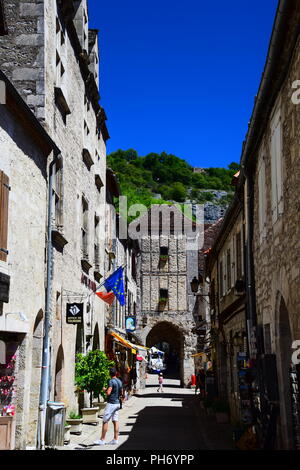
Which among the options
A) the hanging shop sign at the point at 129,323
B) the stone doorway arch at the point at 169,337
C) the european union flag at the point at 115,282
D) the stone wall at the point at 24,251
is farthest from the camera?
the stone doorway arch at the point at 169,337

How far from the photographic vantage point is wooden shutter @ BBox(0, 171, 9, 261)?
9.48 metres

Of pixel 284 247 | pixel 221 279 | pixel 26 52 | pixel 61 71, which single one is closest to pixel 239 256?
pixel 221 279

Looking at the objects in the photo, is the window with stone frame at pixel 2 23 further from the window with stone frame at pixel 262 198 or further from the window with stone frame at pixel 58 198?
the window with stone frame at pixel 262 198

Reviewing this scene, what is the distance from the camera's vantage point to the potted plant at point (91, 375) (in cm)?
1595

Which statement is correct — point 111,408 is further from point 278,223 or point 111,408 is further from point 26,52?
point 26,52

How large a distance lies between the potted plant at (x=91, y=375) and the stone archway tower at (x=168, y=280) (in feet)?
89.5

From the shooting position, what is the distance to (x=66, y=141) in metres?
15.3

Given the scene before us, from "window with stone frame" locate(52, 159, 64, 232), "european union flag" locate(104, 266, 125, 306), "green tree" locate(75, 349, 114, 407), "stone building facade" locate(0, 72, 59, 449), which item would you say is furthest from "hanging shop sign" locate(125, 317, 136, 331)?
"stone building facade" locate(0, 72, 59, 449)

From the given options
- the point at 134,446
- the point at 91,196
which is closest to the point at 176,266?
the point at 91,196

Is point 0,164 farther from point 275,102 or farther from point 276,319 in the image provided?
point 276,319

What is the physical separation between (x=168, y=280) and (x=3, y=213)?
118 feet

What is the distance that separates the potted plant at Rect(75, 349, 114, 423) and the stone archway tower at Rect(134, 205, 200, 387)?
27284 mm

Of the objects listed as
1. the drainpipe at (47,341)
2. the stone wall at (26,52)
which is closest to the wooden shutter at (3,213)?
the drainpipe at (47,341)

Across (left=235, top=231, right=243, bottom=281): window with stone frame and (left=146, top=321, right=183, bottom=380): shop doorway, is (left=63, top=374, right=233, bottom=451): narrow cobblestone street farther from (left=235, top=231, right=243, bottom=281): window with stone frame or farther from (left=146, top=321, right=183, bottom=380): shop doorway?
(left=146, top=321, right=183, bottom=380): shop doorway
